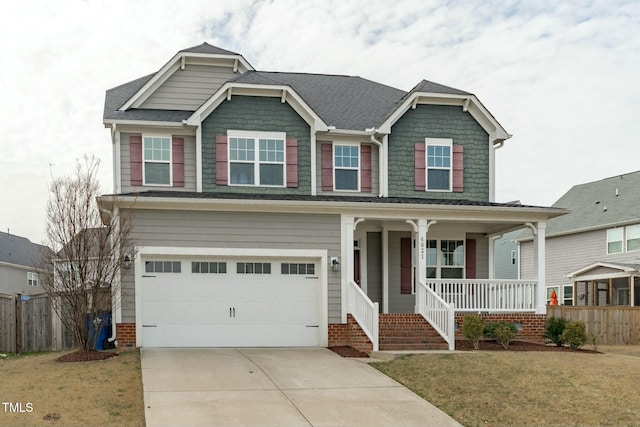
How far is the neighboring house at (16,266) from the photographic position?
38.5m

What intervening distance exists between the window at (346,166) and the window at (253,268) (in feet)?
11.1

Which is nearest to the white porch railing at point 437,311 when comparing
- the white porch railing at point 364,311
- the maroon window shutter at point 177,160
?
the white porch railing at point 364,311

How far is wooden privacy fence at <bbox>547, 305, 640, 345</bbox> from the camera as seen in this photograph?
20.7 m

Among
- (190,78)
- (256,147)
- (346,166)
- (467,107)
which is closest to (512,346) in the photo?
(346,166)

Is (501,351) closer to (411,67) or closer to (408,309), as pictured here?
(408,309)

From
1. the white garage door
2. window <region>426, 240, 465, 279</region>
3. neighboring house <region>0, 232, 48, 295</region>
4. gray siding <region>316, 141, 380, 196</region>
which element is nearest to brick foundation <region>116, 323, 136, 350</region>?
the white garage door

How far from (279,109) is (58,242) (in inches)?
265

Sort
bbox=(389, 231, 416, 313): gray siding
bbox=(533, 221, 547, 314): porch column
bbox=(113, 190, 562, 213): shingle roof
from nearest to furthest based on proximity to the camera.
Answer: bbox=(113, 190, 562, 213): shingle roof
bbox=(533, 221, 547, 314): porch column
bbox=(389, 231, 416, 313): gray siding

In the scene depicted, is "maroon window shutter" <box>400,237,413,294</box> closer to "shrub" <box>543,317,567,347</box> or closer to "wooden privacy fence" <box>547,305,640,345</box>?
"shrub" <box>543,317,567,347</box>

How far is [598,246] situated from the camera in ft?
92.7

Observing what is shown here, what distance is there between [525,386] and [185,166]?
10.1 meters

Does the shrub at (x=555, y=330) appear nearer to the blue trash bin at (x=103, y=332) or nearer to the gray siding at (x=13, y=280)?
the blue trash bin at (x=103, y=332)

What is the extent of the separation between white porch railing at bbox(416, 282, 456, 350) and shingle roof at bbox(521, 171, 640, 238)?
47.5ft

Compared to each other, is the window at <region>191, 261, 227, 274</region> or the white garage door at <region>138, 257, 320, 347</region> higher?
the window at <region>191, 261, 227, 274</region>
